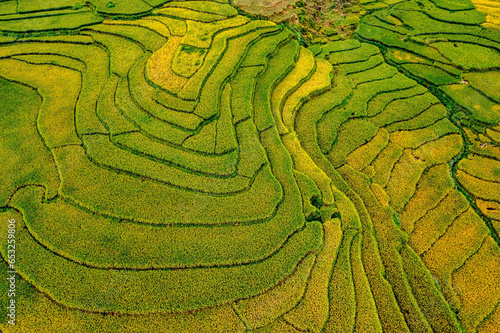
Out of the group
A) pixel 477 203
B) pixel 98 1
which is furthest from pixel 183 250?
pixel 98 1

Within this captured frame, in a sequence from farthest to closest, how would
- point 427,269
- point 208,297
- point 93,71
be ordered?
point 93,71, point 427,269, point 208,297

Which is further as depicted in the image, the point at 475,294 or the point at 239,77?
the point at 239,77

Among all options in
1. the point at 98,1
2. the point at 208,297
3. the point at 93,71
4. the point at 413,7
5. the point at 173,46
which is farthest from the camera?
the point at 413,7

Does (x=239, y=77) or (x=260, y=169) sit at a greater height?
(x=239, y=77)

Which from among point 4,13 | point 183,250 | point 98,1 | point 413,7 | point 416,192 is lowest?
point 183,250

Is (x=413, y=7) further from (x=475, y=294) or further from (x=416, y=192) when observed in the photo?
(x=475, y=294)

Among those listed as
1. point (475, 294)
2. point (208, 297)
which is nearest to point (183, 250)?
point (208, 297)

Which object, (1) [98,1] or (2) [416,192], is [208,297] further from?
(1) [98,1]
